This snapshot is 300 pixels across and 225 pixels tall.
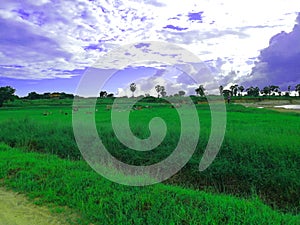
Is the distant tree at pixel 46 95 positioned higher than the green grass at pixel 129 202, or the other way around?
the distant tree at pixel 46 95

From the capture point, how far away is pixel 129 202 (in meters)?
4.42

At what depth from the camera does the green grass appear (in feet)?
12.7

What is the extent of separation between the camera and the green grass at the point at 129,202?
3.88m

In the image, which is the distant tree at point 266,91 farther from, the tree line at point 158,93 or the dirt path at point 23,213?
the dirt path at point 23,213

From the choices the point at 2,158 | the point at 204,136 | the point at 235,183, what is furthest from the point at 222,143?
the point at 2,158

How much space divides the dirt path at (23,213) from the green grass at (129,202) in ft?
0.60

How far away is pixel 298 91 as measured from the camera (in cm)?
6719

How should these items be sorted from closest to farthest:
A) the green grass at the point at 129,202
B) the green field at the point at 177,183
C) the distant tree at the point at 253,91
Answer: the green grass at the point at 129,202, the green field at the point at 177,183, the distant tree at the point at 253,91

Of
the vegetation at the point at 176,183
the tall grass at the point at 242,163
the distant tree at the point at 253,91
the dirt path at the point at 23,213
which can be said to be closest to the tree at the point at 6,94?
the vegetation at the point at 176,183

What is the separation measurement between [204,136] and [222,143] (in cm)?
80

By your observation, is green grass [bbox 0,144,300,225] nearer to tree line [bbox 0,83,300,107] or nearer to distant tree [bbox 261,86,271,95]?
tree line [bbox 0,83,300,107]

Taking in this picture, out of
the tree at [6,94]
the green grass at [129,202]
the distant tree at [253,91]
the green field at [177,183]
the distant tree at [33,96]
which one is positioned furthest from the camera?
the distant tree at [253,91]

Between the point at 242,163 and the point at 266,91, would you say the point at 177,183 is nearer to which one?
the point at 242,163

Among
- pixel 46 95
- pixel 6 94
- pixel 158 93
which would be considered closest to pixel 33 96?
pixel 46 95
